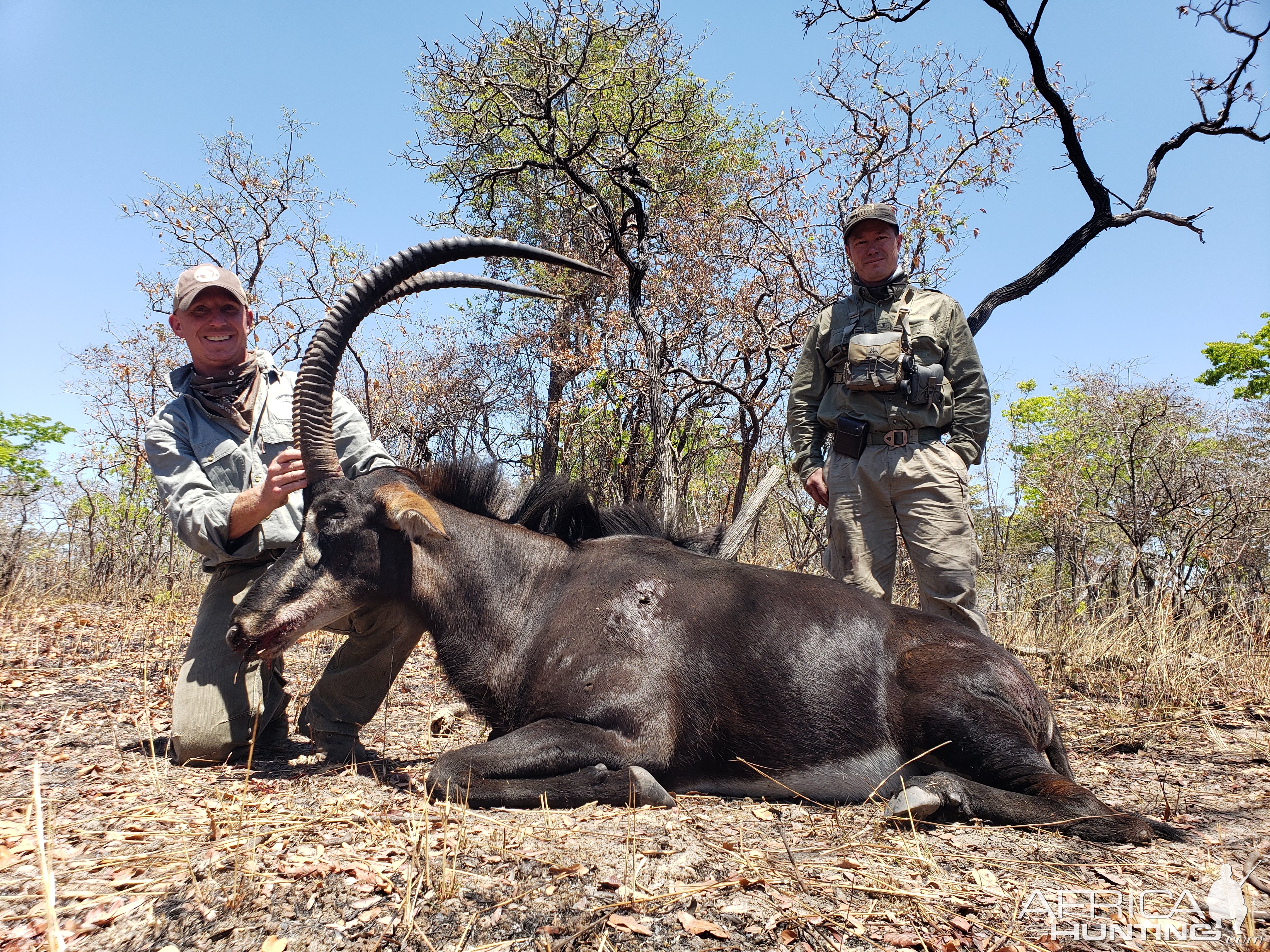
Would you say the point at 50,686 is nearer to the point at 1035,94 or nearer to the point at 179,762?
the point at 179,762

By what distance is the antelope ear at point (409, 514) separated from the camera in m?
4.43

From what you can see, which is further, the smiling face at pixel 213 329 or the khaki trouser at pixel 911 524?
the khaki trouser at pixel 911 524

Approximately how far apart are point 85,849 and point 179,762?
A: 155 cm

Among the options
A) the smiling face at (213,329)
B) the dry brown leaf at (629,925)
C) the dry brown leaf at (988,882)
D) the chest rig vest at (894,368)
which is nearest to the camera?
the dry brown leaf at (629,925)

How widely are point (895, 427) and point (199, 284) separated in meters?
4.79

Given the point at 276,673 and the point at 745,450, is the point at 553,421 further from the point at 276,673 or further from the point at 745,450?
→ the point at 276,673

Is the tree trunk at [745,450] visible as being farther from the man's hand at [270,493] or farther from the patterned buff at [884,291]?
the man's hand at [270,493]

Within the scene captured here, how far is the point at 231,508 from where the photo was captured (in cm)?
456

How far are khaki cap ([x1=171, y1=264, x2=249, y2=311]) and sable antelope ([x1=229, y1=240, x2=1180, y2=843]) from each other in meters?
0.83

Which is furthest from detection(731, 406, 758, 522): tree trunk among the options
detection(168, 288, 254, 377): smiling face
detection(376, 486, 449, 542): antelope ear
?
detection(168, 288, 254, 377): smiling face

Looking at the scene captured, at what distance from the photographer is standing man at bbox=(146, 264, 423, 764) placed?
15.4 feet

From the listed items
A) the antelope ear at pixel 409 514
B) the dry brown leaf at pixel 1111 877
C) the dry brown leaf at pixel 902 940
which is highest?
the antelope ear at pixel 409 514

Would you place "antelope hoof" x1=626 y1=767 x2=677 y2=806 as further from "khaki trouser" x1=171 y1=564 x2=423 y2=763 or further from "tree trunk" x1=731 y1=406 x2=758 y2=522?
"tree trunk" x1=731 y1=406 x2=758 y2=522

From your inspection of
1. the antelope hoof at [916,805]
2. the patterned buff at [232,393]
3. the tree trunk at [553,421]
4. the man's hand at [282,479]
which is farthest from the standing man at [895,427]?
the tree trunk at [553,421]
